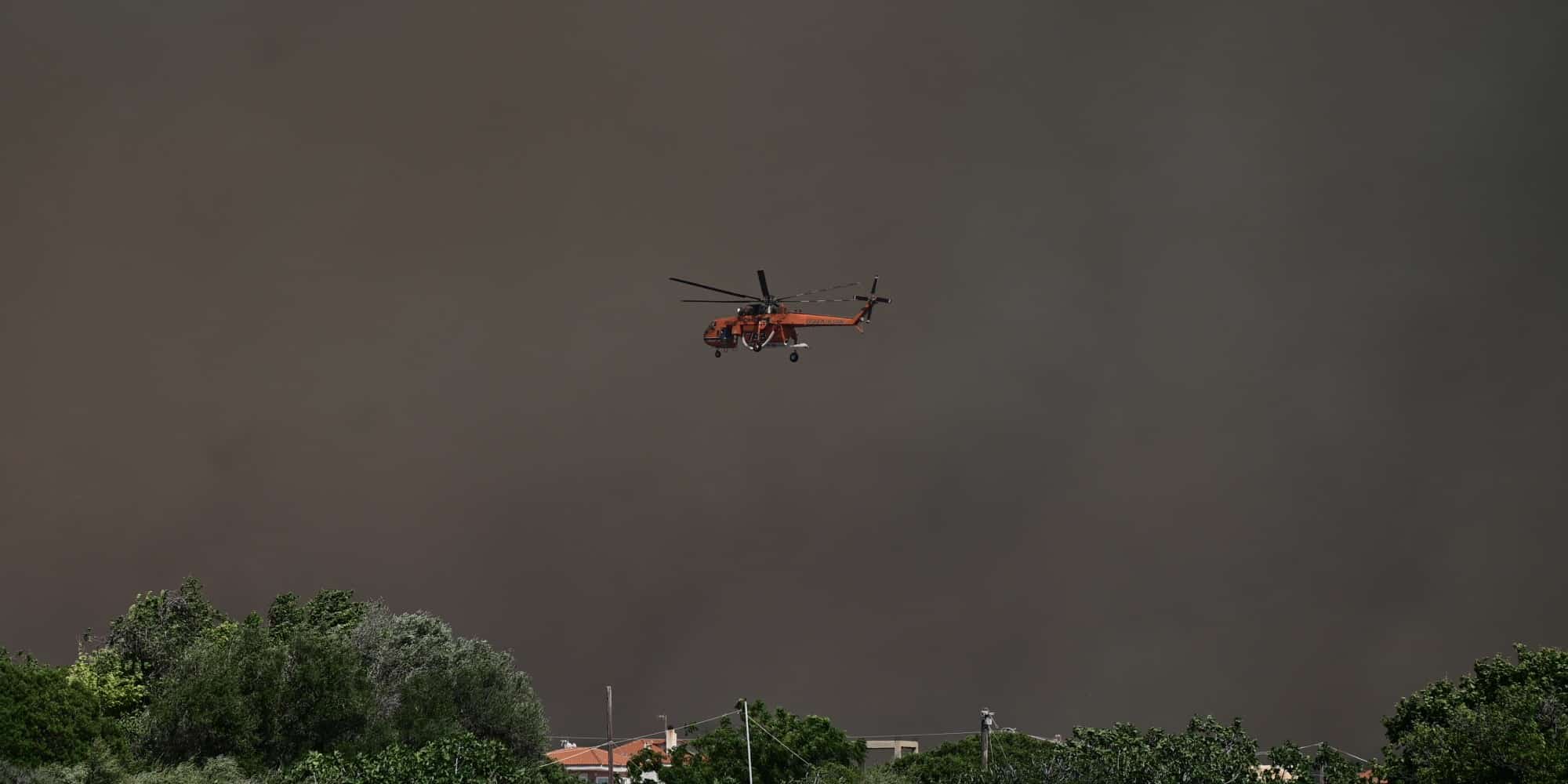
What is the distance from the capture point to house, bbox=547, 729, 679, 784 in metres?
106

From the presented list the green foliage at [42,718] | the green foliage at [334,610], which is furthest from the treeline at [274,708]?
the green foliage at [334,610]

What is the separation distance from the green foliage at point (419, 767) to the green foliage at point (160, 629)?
21186 millimetres

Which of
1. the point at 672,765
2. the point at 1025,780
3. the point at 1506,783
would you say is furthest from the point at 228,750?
the point at 1506,783

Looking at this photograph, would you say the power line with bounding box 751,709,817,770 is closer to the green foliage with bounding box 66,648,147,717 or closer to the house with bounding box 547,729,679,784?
the green foliage with bounding box 66,648,147,717

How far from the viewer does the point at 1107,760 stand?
38.7 meters

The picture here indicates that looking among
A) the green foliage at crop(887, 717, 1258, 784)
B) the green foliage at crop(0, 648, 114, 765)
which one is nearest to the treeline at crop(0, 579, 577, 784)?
the green foliage at crop(0, 648, 114, 765)

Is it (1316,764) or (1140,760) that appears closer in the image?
(1140,760)

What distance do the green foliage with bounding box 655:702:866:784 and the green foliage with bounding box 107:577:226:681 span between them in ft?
75.7

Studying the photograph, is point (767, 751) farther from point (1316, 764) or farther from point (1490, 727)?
point (1490, 727)

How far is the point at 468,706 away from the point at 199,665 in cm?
1133

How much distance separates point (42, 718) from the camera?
153 ft

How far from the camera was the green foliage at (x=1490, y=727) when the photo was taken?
39250 mm

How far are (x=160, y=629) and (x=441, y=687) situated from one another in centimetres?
1677

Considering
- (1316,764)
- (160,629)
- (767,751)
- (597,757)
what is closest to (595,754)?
(597,757)
